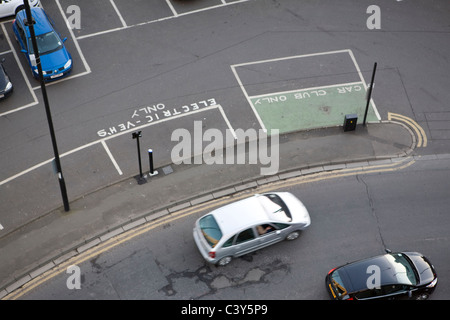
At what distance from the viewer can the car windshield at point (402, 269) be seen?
16.9m

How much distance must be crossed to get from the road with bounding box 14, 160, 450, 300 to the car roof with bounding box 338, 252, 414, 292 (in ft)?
3.33

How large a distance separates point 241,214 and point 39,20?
44.4 ft

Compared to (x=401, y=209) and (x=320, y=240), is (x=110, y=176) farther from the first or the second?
(x=401, y=209)

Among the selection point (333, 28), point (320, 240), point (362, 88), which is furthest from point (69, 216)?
point (333, 28)

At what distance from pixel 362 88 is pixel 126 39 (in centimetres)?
1065

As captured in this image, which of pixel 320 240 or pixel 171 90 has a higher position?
pixel 171 90

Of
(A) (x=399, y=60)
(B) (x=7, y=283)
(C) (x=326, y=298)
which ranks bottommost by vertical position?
(C) (x=326, y=298)

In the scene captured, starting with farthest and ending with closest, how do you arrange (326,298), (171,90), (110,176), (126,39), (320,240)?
(126,39), (171,90), (110,176), (320,240), (326,298)

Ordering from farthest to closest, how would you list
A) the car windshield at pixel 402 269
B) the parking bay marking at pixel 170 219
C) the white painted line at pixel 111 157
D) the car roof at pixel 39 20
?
the car roof at pixel 39 20, the white painted line at pixel 111 157, the parking bay marking at pixel 170 219, the car windshield at pixel 402 269

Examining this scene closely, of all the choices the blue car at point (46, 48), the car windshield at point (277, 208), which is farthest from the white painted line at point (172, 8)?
the car windshield at point (277, 208)

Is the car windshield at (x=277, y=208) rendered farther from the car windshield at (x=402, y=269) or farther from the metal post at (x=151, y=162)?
the metal post at (x=151, y=162)

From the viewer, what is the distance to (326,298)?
57.4 ft

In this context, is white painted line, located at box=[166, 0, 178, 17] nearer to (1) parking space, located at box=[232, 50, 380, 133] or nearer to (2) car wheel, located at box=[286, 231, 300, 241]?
(1) parking space, located at box=[232, 50, 380, 133]

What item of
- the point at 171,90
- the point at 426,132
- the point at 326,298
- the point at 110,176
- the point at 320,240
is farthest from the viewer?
the point at 171,90
